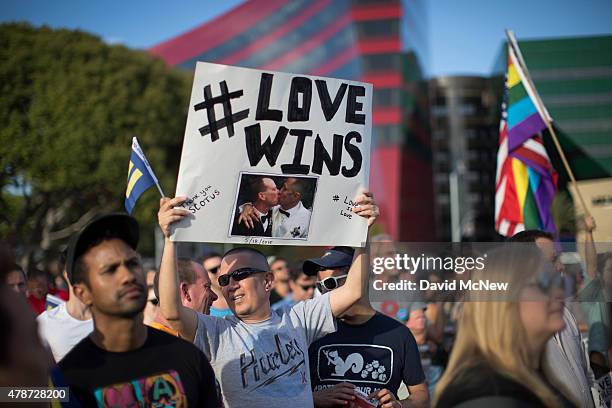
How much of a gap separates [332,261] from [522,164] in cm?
468

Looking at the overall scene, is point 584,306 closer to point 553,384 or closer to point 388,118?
point 553,384

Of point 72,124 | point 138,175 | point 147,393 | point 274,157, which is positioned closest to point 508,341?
point 147,393

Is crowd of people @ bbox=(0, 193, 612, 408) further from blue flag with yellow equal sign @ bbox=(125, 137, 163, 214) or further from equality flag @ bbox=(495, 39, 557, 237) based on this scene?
equality flag @ bbox=(495, 39, 557, 237)

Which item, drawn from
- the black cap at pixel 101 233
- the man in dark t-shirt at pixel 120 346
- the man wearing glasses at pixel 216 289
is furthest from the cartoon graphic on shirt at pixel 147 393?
the man wearing glasses at pixel 216 289

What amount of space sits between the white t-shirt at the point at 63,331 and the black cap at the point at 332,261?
1395 mm

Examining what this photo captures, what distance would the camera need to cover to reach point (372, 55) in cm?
6412

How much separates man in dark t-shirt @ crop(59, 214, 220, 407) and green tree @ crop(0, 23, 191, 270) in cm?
2180


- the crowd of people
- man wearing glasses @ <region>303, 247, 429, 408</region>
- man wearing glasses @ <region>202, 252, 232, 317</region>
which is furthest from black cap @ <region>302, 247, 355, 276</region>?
man wearing glasses @ <region>202, 252, 232, 317</region>

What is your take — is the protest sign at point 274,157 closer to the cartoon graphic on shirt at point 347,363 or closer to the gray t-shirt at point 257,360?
the gray t-shirt at point 257,360

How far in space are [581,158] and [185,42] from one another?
228 feet

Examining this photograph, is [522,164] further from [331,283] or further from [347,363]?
[347,363]

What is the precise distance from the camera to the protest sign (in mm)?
4137

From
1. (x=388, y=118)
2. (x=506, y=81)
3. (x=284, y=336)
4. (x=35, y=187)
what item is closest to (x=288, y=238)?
(x=284, y=336)

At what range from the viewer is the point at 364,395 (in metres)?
4.35
